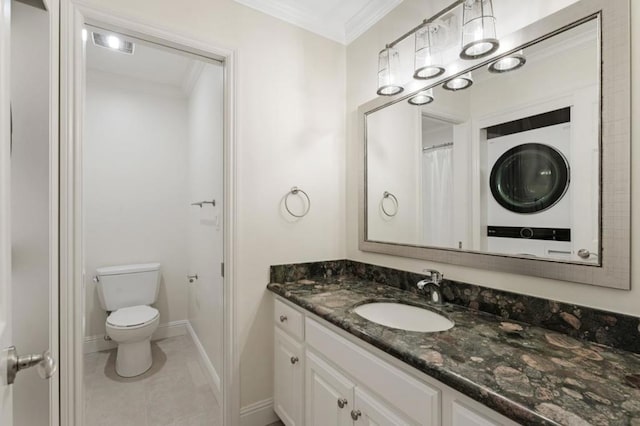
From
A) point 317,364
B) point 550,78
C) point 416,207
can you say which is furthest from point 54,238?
point 550,78

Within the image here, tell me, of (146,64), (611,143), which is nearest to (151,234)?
(146,64)

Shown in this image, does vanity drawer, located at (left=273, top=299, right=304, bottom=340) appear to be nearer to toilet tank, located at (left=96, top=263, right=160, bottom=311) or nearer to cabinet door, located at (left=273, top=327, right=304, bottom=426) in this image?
cabinet door, located at (left=273, top=327, right=304, bottom=426)

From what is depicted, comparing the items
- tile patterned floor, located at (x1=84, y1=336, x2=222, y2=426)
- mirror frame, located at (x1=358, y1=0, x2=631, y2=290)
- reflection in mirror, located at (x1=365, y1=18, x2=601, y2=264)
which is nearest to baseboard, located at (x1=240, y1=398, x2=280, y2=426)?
tile patterned floor, located at (x1=84, y1=336, x2=222, y2=426)

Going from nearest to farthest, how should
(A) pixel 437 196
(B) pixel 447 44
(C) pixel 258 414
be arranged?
1. (B) pixel 447 44
2. (A) pixel 437 196
3. (C) pixel 258 414

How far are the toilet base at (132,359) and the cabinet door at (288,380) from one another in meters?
1.32

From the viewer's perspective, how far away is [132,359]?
7.93 ft

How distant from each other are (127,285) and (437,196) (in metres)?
2.72

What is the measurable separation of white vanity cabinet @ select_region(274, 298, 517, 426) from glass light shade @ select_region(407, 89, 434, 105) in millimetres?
1224

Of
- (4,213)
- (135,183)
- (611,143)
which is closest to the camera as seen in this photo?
(4,213)

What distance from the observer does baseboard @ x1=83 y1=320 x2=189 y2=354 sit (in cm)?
282

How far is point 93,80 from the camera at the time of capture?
2842mm

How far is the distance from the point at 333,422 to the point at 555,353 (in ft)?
2.86

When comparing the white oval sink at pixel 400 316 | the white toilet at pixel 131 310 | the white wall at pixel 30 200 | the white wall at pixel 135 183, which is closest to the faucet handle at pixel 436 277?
the white oval sink at pixel 400 316

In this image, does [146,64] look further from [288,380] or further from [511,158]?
[511,158]
